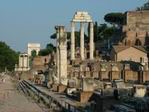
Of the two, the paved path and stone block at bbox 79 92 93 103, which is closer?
stone block at bbox 79 92 93 103

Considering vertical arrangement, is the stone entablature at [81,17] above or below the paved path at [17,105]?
above

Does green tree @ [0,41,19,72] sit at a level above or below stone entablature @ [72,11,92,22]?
below

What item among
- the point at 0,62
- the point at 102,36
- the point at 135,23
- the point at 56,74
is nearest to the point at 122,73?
the point at 56,74

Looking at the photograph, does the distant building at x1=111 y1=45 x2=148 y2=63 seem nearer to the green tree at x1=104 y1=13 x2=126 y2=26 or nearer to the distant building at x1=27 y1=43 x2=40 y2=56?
the green tree at x1=104 y1=13 x2=126 y2=26

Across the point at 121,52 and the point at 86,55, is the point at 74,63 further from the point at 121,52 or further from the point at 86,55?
the point at 86,55

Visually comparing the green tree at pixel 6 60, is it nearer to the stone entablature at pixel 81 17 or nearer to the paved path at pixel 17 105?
the stone entablature at pixel 81 17

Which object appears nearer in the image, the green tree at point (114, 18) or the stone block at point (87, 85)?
the stone block at point (87, 85)

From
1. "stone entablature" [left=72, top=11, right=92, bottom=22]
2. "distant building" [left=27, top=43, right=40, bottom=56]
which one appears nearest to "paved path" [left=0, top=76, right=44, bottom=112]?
"stone entablature" [left=72, top=11, right=92, bottom=22]

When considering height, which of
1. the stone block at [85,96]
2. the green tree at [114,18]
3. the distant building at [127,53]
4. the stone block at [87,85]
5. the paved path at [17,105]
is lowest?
the paved path at [17,105]

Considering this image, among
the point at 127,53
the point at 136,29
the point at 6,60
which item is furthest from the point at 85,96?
the point at 6,60

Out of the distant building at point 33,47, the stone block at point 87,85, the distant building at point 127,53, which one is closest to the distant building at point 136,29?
the distant building at point 127,53

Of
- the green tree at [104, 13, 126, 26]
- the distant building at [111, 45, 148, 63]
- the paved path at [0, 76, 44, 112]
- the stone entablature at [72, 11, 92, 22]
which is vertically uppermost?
the green tree at [104, 13, 126, 26]

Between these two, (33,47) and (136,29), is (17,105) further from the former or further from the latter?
(33,47)

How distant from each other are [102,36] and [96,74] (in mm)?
71458
